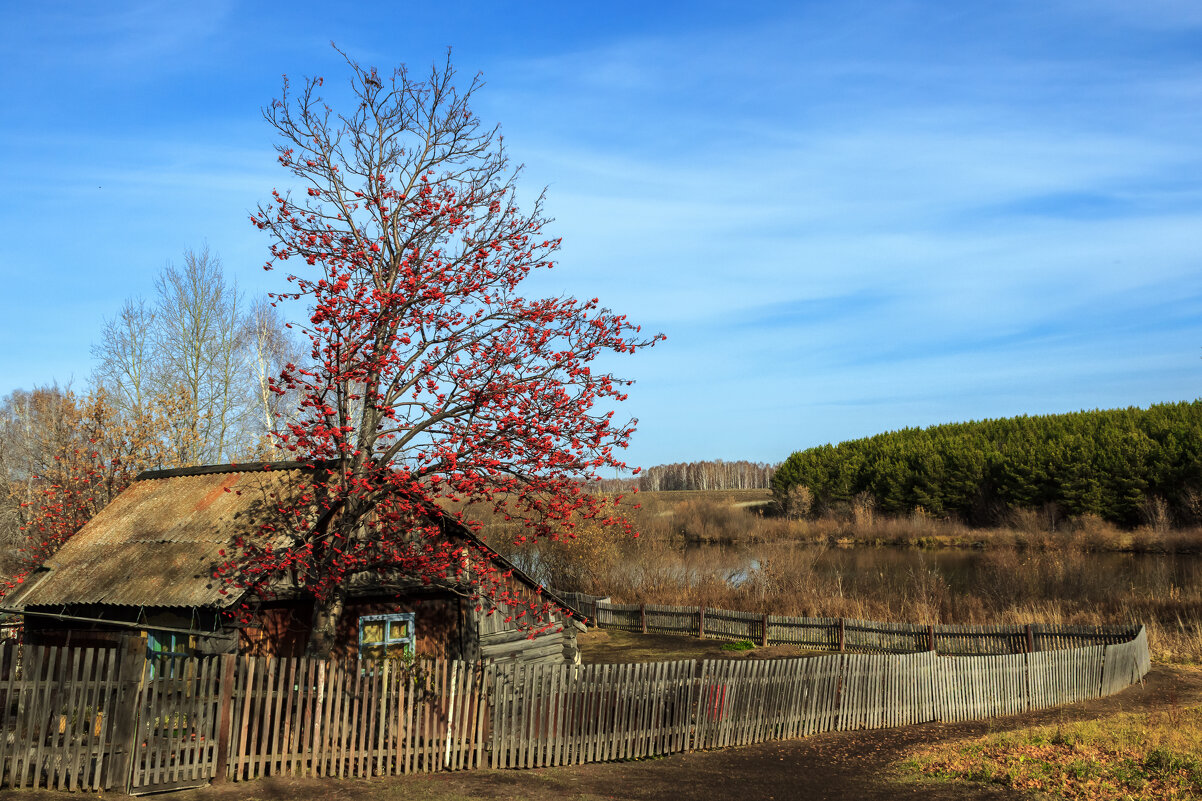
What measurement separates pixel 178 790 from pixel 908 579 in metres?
39.9

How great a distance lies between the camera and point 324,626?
13742mm

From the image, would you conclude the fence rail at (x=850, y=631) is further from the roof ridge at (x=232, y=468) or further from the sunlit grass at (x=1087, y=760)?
the roof ridge at (x=232, y=468)

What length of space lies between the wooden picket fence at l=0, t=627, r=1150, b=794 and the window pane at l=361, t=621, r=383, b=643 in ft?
4.28

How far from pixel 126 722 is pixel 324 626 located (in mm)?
3355

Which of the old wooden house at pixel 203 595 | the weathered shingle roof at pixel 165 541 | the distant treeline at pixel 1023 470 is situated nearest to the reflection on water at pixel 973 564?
the distant treeline at pixel 1023 470

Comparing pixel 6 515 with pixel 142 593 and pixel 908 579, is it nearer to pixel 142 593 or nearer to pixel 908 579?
pixel 142 593


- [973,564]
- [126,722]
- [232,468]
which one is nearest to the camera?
[126,722]

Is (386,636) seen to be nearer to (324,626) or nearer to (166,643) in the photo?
(324,626)

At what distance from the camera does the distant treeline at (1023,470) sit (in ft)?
218

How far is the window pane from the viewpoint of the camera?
1580 centimetres

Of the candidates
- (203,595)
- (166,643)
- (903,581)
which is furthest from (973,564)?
(203,595)

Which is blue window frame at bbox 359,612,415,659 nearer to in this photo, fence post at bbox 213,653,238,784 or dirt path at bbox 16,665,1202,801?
dirt path at bbox 16,665,1202,801

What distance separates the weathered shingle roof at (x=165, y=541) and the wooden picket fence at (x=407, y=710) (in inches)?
44.4

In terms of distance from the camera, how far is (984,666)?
18.2 m
